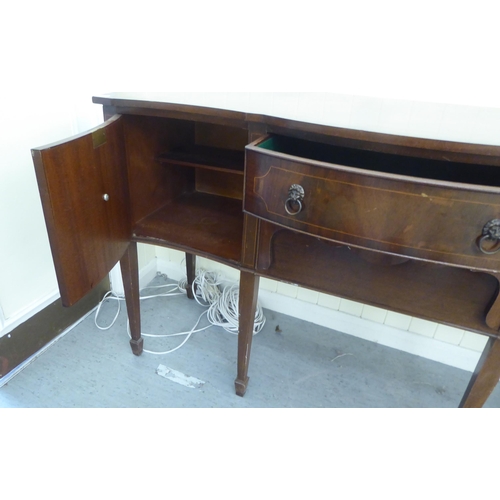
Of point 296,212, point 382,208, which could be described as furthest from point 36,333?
point 382,208

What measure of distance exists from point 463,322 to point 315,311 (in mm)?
711

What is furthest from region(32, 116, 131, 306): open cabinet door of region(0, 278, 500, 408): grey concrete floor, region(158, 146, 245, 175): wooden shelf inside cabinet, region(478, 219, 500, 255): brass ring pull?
region(478, 219, 500, 255): brass ring pull

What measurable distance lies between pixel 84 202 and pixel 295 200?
0.41 m

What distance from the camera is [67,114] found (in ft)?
3.52

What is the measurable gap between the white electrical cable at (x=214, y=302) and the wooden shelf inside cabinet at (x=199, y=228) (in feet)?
1.33

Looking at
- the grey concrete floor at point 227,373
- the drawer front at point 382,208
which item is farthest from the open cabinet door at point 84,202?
the grey concrete floor at point 227,373

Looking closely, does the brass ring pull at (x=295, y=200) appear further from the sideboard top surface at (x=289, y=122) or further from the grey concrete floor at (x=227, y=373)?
the grey concrete floor at (x=227, y=373)

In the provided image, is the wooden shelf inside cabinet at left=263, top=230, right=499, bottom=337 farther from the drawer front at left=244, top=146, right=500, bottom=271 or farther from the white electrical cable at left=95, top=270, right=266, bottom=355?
the white electrical cable at left=95, top=270, right=266, bottom=355

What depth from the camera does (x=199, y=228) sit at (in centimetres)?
96

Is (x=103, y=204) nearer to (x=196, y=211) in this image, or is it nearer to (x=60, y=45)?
(x=196, y=211)

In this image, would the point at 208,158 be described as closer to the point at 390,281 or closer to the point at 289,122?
the point at 289,122

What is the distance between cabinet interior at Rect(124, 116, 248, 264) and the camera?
34.7 inches

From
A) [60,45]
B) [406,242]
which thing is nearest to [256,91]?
[60,45]

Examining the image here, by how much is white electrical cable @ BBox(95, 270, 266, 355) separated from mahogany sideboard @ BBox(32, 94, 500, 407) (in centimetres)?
30
